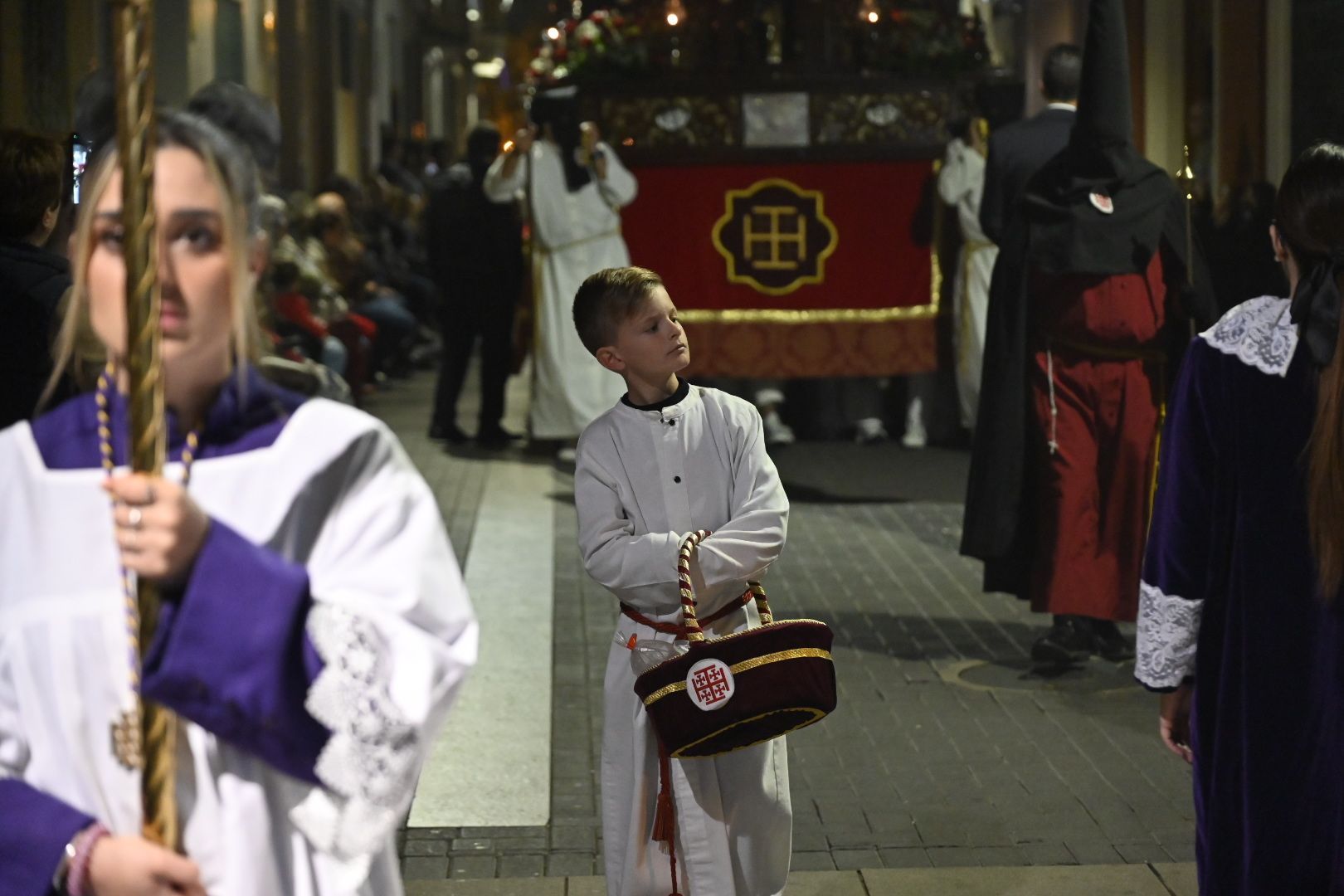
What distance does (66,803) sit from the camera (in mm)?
2264

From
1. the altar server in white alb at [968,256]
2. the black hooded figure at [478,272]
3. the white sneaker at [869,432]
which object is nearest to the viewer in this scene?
the altar server in white alb at [968,256]

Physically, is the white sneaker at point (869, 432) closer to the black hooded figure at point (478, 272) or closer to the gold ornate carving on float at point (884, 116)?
the gold ornate carving on float at point (884, 116)

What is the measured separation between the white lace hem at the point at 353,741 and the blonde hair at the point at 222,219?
325 millimetres

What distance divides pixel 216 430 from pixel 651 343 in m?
1.93

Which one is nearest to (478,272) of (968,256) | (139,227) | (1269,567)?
(968,256)

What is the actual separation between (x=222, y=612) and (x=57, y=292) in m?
2.57

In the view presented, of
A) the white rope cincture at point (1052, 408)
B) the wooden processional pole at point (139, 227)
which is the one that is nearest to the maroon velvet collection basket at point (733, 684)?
the wooden processional pole at point (139, 227)

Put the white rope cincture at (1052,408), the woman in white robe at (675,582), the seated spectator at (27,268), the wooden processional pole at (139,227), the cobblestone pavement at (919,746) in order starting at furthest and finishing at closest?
the white rope cincture at (1052,408), the cobblestone pavement at (919,746), the seated spectator at (27,268), the woman in white robe at (675,582), the wooden processional pole at (139,227)

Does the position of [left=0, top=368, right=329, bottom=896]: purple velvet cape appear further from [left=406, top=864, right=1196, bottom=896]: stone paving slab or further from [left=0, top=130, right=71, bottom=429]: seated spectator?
[left=406, top=864, right=1196, bottom=896]: stone paving slab

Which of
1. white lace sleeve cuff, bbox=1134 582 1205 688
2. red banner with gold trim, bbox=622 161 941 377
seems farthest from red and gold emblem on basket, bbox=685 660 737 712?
red banner with gold trim, bbox=622 161 941 377

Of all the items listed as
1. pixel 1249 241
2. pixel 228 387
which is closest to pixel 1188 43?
pixel 1249 241

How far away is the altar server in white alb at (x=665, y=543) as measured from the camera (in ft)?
13.4

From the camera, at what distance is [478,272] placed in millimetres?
13477

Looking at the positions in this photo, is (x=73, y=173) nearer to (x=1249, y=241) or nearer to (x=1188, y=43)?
(x=1249, y=241)
